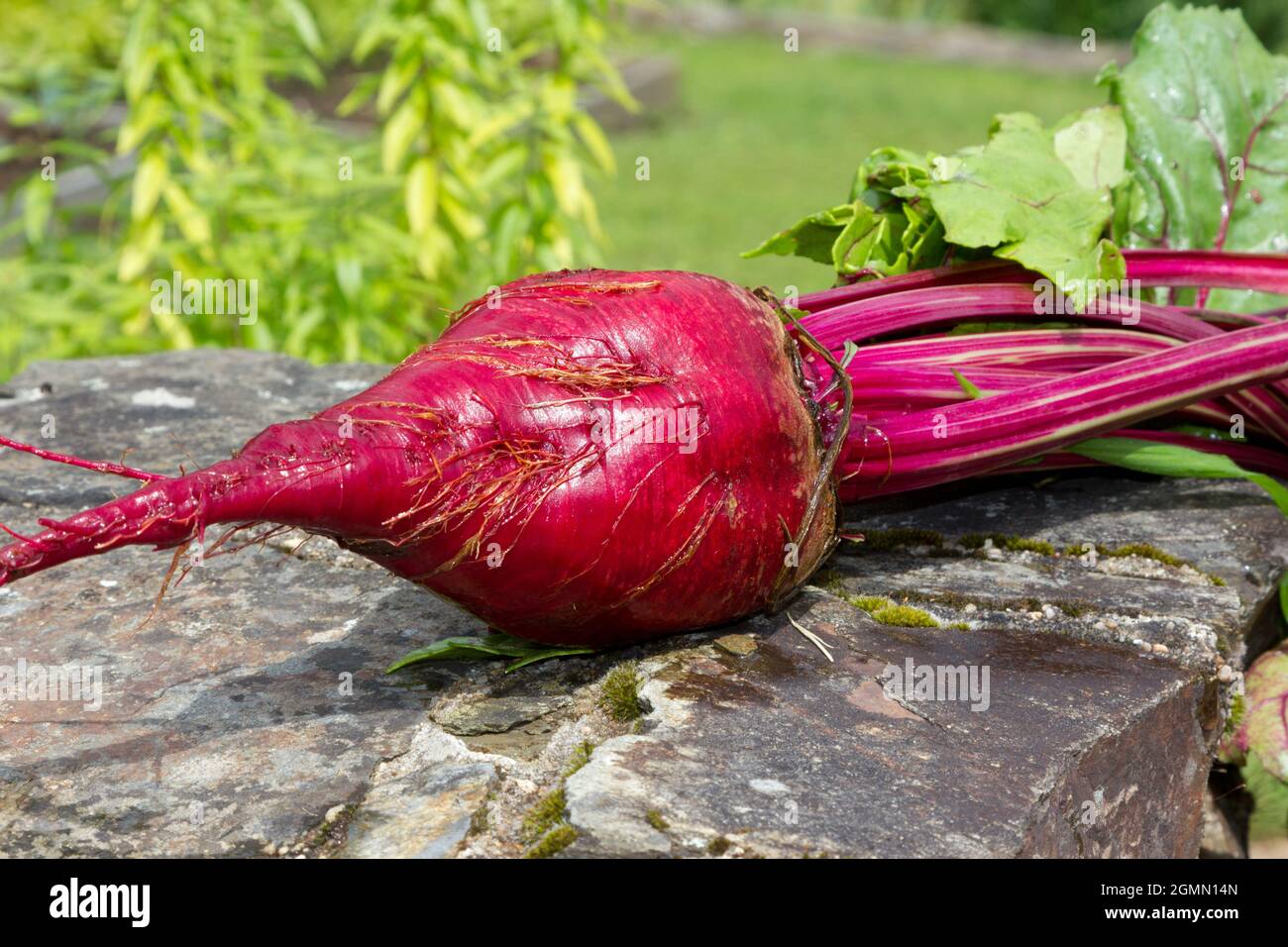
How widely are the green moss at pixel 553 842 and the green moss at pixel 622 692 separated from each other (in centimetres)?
30

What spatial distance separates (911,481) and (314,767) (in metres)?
1.21

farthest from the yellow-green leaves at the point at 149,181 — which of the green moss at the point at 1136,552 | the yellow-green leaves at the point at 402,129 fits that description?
the green moss at the point at 1136,552

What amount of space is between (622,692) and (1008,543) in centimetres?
97

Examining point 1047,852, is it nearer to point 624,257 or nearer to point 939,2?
point 624,257

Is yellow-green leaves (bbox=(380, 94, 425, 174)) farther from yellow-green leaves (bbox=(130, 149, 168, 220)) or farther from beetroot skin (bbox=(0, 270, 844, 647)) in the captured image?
beetroot skin (bbox=(0, 270, 844, 647))

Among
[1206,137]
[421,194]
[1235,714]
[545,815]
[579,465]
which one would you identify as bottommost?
[1235,714]

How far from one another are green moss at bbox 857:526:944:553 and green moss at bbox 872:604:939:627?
323 millimetres

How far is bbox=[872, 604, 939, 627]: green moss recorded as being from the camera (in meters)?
2.42

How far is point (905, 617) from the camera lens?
2424 mm

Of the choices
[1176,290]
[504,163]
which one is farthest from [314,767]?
[504,163]

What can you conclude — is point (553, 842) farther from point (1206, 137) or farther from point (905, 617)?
point (1206, 137)

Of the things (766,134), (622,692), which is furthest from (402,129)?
(766,134)

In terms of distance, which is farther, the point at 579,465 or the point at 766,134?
the point at 766,134

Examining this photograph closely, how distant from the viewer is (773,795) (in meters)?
1.90
